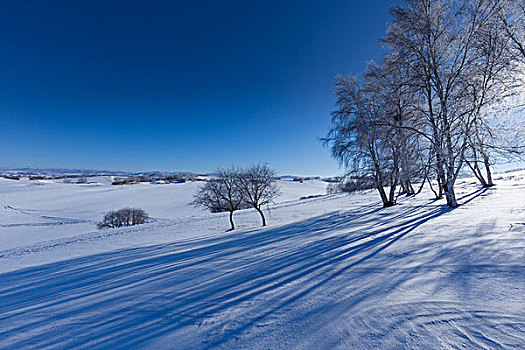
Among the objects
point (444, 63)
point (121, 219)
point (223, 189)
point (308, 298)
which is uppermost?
point (444, 63)

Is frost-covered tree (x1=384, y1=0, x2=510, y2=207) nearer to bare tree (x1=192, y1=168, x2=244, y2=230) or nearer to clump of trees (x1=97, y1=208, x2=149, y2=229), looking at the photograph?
bare tree (x1=192, y1=168, x2=244, y2=230)

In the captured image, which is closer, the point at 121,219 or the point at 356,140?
the point at 356,140

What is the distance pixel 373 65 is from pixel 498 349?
13.3 m

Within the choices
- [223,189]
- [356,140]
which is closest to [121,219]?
[223,189]

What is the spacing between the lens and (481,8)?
23.8 feet

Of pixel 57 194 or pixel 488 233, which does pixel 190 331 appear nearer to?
pixel 488 233

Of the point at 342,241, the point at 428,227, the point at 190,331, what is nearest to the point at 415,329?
the point at 190,331

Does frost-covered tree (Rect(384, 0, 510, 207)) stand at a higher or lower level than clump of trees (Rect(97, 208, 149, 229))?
higher

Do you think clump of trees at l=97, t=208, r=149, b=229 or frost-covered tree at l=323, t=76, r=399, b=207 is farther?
clump of trees at l=97, t=208, r=149, b=229

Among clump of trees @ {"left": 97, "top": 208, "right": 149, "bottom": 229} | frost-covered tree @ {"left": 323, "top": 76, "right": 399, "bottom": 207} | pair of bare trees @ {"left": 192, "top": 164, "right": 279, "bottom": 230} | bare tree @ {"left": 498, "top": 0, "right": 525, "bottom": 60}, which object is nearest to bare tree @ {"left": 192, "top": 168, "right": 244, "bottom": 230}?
pair of bare trees @ {"left": 192, "top": 164, "right": 279, "bottom": 230}

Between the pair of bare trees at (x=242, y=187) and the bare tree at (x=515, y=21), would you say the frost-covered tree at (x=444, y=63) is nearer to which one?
the bare tree at (x=515, y=21)

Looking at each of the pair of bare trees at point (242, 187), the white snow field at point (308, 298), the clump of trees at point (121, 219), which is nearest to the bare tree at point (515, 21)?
the white snow field at point (308, 298)

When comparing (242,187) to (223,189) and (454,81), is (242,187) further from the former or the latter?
(454,81)

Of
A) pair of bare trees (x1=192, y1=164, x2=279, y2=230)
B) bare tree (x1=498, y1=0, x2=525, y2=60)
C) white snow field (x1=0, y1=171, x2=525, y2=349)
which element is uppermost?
bare tree (x1=498, y1=0, x2=525, y2=60)
